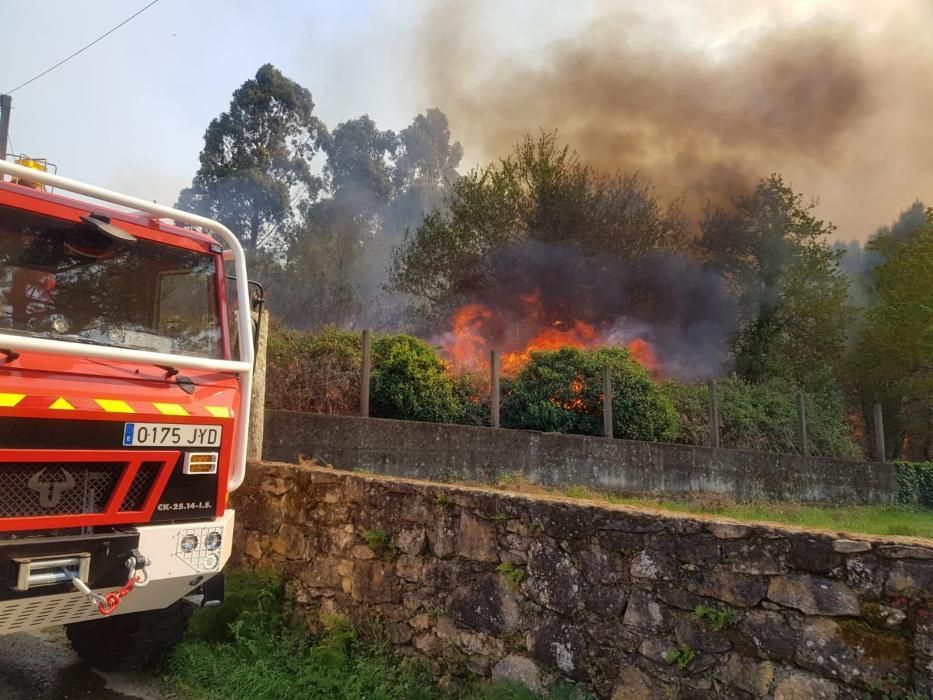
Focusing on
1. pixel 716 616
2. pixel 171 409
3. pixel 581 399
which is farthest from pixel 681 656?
pixel 581 399

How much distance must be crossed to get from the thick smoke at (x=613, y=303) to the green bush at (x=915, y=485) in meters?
5.12

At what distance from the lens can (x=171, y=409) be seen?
3740 millimetres

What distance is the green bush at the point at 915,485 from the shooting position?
15.9 m

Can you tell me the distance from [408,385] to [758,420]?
27.5 feet

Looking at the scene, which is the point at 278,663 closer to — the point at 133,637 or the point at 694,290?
the point at 133,637

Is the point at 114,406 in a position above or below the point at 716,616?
above

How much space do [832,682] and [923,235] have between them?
24598 millimetres

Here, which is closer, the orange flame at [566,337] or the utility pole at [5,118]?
the utility pole at [5,118]

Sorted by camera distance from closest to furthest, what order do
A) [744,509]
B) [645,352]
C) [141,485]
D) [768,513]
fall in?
[141,485]
[768,513]
[744,509]
[645,352]

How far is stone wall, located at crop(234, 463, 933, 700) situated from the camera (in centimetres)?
266

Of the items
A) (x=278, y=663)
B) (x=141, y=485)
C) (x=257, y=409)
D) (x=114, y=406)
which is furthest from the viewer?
(x=257, y=409)

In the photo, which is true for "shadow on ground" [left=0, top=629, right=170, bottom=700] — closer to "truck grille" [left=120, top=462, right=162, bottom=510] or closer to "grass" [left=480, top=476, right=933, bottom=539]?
"truck grille" [left=120, top=462, right=162, bottom=510]

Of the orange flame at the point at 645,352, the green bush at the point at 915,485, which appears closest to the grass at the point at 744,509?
the green bush at the point at 915,485

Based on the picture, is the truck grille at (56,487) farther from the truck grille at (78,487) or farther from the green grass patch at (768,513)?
the green grass patch at (768,513)
